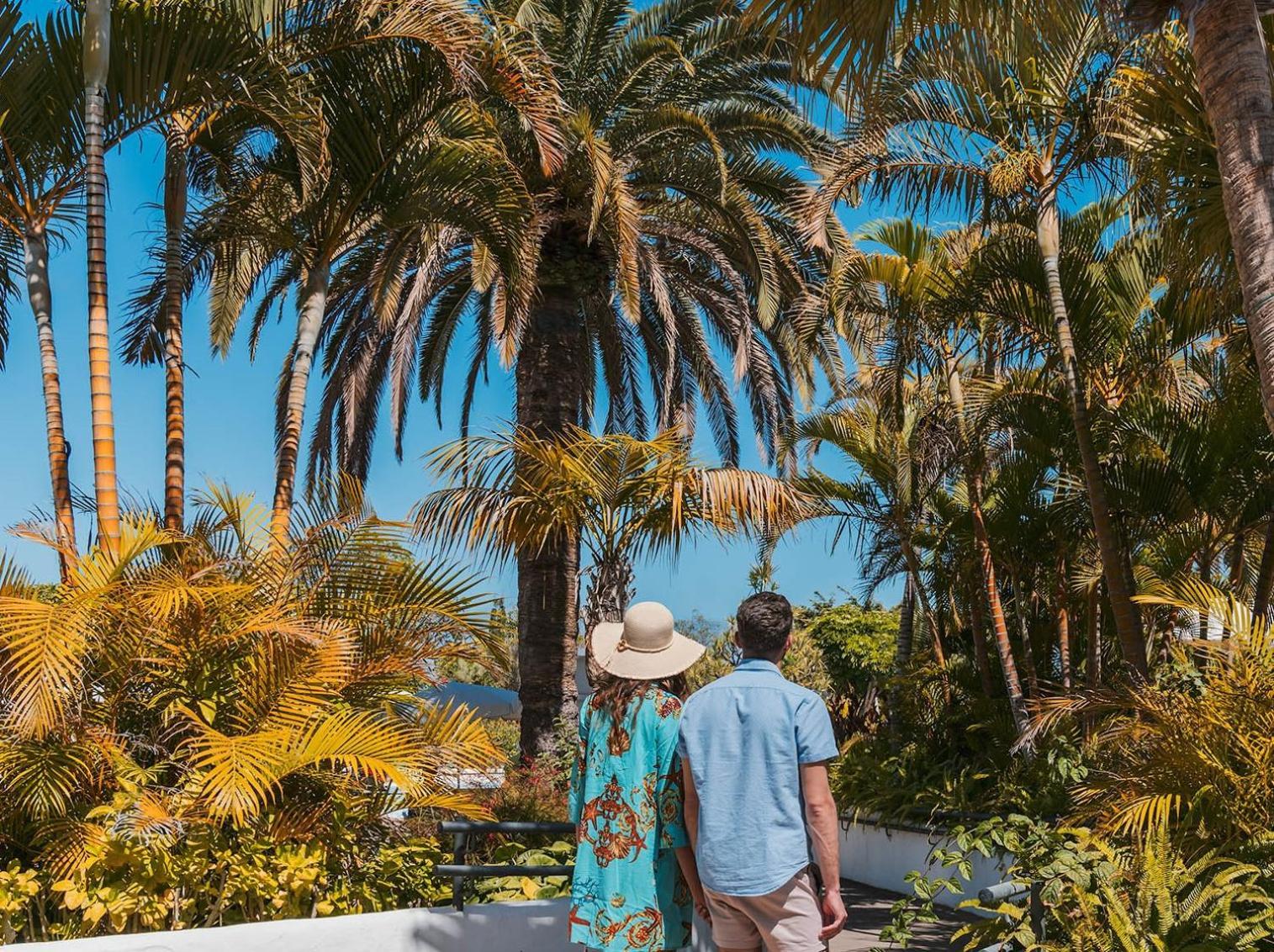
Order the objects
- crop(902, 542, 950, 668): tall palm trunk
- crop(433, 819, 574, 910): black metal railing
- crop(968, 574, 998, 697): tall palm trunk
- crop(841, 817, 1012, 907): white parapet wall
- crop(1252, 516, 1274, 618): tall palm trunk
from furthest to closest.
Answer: crop(968, 574, 998, 697): tall palm trunk, crop(902, 542, 950, 668): tall palm trunk, crop(841, 817, 1012, 907): white parapet wall, crop(1252, 516, 1274, 618): tall palm trunk, crop(433, 819, 574, 910): black metal railing

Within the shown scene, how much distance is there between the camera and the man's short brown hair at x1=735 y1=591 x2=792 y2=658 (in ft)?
12.2

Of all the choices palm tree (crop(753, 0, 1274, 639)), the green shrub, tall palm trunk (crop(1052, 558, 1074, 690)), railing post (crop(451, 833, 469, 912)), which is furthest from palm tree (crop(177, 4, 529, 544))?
tall palm trunk (crop(1052, 558, 1074, 690))

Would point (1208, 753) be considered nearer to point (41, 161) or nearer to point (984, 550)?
point (984, 550)

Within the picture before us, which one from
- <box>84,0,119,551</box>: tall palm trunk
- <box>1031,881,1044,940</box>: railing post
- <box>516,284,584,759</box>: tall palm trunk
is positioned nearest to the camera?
<box>1031,881,1044,940</box>: railing post

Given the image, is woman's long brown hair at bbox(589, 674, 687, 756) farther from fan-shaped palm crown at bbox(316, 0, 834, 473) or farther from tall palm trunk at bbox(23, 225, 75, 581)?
fan-shaped palm crown at bbox(316, 0, 834, 473)

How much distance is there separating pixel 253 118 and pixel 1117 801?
23.6 feet

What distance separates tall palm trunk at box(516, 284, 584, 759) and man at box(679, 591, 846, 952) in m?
8.14

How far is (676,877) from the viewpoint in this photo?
404cm

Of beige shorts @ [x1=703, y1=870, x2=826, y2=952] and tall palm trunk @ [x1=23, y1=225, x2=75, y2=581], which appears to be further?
tall palm trunk @ [x1=23, y1=225, x2=75, y2=581]

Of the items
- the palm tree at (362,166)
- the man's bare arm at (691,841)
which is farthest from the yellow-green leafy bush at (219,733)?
the man's bare arm at (691,841)

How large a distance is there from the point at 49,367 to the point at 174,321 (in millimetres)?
1305

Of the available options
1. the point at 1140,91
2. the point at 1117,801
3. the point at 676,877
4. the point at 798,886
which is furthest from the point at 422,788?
the point at 1140,91

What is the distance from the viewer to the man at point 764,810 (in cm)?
353

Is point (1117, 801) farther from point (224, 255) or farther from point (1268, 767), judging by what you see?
point (224, 255)
